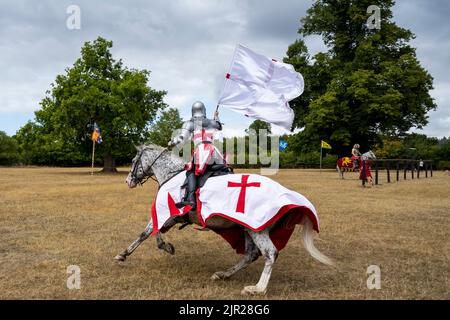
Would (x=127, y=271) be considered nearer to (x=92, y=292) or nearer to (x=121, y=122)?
(x=92, y=292)

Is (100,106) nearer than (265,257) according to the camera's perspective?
No

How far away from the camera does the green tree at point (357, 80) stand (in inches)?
1512

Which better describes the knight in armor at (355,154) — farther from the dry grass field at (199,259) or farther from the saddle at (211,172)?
the saddle at (211,172)

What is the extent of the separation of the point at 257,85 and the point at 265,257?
102 inches

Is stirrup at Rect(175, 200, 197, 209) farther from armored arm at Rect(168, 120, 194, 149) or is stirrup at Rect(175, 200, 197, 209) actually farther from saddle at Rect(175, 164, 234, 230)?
armored arm at Rect(168, 120, 194, 149)

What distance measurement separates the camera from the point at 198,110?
249 inches

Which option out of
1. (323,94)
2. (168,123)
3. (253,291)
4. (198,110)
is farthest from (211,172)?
(168,123)

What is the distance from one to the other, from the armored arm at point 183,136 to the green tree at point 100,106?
32.4 meters

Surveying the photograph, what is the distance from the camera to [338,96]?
40250 mm

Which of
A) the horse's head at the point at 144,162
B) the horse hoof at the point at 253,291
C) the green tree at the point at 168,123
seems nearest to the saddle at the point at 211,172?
the horse's head at the point at 144,162

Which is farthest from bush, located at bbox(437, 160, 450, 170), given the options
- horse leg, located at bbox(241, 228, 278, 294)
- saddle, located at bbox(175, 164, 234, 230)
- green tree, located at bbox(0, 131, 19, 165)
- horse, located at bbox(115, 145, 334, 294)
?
green tree, located at bbox(0, 131, 19, 165)

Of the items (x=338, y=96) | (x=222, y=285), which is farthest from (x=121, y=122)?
(x=222, y=285)

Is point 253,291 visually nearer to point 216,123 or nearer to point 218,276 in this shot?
point 218,276
